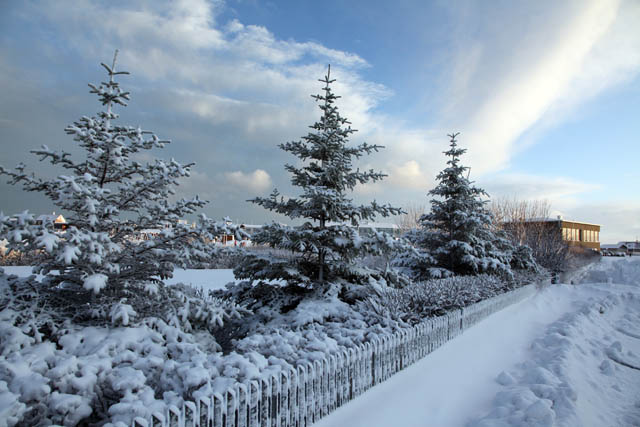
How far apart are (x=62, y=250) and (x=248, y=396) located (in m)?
2.72

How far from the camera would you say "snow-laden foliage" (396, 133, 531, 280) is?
45.2ft

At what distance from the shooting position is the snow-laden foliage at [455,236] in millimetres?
13766

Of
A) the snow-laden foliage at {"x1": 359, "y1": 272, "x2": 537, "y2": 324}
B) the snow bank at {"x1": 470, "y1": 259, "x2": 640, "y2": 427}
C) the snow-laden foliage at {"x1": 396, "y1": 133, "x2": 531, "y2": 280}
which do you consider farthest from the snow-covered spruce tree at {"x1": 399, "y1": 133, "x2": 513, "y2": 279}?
the snow bank at {"x1": 470, "y1": 259, "x2": 640, "y2": 427}

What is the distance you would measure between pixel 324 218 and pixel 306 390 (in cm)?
459

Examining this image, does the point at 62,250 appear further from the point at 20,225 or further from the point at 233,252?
the point at 233,252

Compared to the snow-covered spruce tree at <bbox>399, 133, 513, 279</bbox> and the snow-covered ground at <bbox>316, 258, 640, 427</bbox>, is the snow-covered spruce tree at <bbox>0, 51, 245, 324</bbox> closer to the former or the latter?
the snow-covered ground at <bbox>316, 258, 640, 427</bbox>

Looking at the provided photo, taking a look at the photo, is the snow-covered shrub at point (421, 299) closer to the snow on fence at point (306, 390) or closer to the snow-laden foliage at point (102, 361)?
the snow on fence at point (306, 390)

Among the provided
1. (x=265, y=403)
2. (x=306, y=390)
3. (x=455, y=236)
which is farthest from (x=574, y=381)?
(x=455, y=236)

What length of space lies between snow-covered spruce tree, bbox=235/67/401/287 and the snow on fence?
219 centimetres

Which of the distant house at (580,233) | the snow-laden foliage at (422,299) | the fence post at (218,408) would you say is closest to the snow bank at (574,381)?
the snow-laden foliage at (422,299)

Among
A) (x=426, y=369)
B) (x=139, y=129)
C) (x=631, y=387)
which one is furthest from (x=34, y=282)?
(x=631, y=387)

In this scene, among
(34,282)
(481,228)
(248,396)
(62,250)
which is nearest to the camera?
(248,396)

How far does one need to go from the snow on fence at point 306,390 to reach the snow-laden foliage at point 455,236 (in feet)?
24.6

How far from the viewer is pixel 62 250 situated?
382 centimetres
